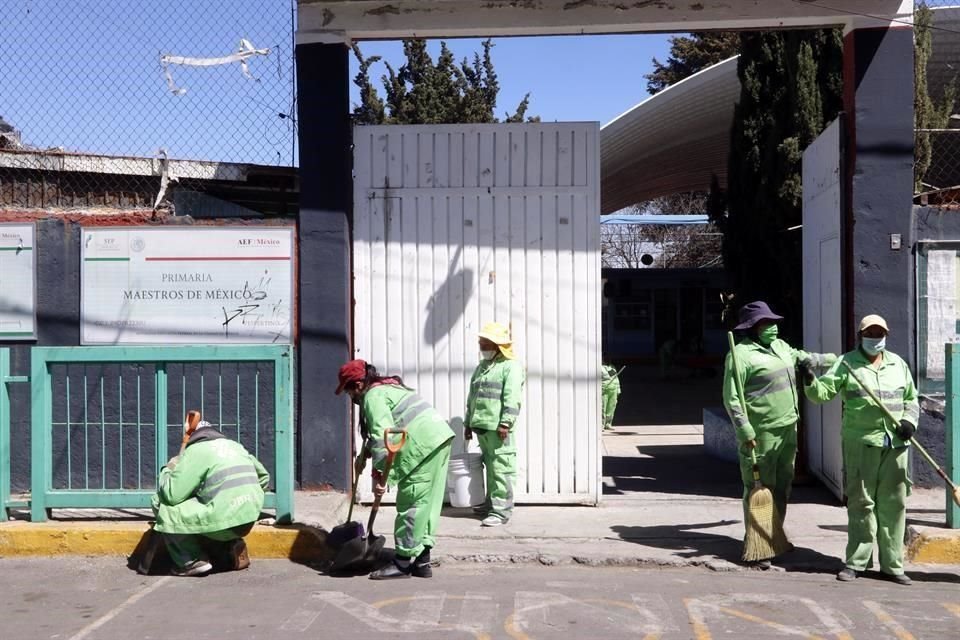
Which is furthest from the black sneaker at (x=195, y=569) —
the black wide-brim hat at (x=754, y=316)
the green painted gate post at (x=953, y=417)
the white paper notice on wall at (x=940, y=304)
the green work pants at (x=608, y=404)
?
the green work pants at (x=608, y=404)

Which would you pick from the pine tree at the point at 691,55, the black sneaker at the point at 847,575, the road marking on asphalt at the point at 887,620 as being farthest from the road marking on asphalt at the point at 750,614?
the pine tree at the point at 691,55

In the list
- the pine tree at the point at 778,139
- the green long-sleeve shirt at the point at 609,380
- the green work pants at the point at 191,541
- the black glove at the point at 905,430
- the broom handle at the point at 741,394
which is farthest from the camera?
the green long-sleeve shirt at the point at 609,380

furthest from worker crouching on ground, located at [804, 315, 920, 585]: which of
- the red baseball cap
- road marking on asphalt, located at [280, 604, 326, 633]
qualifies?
road marking on asphalt, located at [280, 604, 326, 633]

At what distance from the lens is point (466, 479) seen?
27.6ft

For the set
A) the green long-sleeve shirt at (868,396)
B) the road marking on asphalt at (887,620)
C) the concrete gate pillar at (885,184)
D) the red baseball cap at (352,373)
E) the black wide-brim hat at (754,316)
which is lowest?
the road marking on asphalt at (887,620)

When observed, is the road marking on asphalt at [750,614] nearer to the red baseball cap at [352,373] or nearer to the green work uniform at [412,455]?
the green work uniform at [412,455]

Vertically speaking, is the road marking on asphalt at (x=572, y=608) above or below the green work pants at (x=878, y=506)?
below

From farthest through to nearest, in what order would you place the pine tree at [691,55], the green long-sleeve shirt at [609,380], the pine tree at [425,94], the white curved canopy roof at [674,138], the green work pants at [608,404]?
the pine tree at [691,55] → the pine tree at [425,94] → the white curved canopy roof at [674,138] → the green work pants at [608,404] → the green long-sleeve shirt at [609,380]

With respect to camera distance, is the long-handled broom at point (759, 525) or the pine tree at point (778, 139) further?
the pine tree at point (778, 139)

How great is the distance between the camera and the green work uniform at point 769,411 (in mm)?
7031

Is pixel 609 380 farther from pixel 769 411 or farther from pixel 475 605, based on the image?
pixel 475 605

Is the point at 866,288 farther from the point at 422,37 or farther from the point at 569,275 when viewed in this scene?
the point at 422,37

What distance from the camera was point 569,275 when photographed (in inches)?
345

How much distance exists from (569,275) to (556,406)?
1097 millimetres
